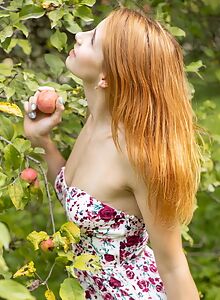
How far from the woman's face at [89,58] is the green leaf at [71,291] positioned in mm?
599

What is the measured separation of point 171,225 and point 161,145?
21cm

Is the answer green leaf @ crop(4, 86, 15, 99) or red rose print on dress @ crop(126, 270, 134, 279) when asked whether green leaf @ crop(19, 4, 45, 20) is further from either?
red rose print on dress @ crop(126, 270, 134, 279)

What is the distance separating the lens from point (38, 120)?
2596mm

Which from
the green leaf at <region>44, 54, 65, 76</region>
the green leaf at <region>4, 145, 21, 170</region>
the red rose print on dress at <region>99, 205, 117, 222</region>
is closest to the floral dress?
the red rose print on dress at <region>99, 205, 117, 222</region>

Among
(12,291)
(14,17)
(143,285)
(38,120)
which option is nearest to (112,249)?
(143,285)

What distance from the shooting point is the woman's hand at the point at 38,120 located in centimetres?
255

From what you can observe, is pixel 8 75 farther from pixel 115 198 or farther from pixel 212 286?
pixel 212 286

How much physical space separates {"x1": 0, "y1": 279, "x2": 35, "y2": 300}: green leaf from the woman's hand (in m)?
1.16

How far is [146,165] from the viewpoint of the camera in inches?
90.6

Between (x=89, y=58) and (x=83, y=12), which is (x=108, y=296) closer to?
(x=89, y=58)

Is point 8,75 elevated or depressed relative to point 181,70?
depressed

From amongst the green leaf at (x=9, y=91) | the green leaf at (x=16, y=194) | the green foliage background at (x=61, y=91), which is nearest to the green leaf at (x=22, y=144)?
the green foliage background at (x=61, y=91)

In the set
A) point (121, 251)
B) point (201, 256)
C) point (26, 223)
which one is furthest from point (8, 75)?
point (201, 256)

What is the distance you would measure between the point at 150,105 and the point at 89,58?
0.68ft
